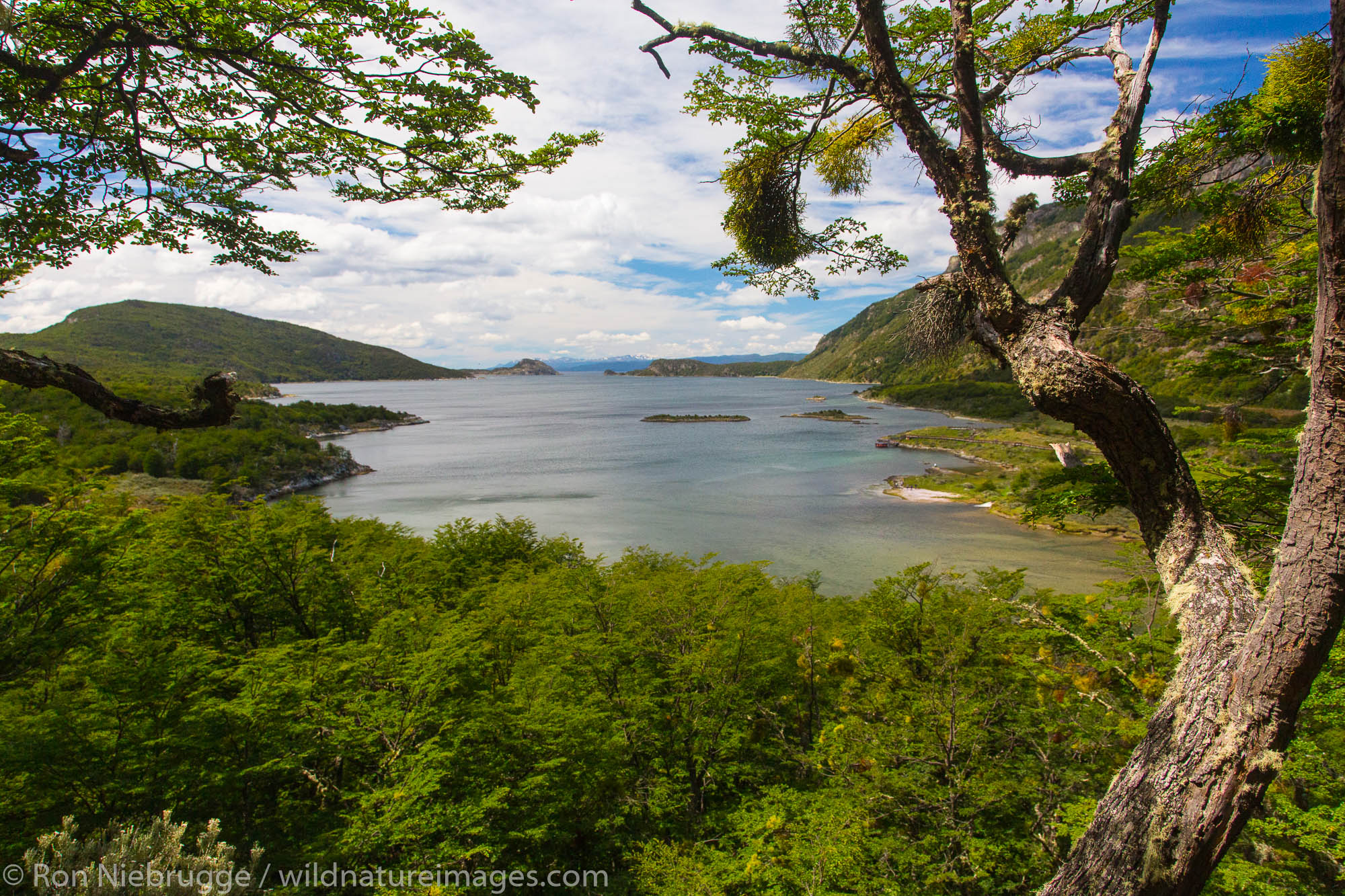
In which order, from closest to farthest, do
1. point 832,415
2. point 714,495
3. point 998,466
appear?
point 714,495
point 998,466
point 832,415

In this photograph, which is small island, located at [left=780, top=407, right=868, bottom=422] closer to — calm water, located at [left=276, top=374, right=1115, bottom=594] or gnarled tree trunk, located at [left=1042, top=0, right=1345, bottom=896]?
calm water, located at [left=276, top=374, right=1115, bottom=594]

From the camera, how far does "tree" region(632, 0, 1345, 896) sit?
197 cm

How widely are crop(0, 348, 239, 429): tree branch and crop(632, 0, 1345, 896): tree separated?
11.0ft

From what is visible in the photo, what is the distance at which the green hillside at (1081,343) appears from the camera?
3559 mm

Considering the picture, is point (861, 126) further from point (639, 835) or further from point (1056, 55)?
point (639, 835)

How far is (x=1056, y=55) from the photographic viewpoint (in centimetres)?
368

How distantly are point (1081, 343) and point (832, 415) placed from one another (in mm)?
94625

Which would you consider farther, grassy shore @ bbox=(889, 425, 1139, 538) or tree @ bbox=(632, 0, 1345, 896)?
grassy shore @ bbox=(889, 425, 1139, 538)

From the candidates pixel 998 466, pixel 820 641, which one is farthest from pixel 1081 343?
pixel 998 466

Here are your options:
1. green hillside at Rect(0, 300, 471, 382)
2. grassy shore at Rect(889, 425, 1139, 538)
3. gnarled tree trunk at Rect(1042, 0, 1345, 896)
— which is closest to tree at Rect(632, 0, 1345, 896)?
gnarled tree trunk at Rect(1042, 0, 1345, 896)

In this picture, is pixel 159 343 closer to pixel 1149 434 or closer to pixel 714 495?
pixel 714 495

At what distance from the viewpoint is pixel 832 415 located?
96.1 m

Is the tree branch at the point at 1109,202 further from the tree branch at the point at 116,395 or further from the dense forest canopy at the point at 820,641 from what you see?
the tree branch at the point at 116,395

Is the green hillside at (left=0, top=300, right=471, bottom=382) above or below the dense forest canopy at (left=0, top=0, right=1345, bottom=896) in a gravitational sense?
above
